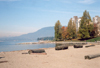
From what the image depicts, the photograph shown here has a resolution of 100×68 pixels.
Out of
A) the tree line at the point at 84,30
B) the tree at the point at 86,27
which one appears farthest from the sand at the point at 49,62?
the tree line at the point at 84,30

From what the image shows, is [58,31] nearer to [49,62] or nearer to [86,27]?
[86,27]

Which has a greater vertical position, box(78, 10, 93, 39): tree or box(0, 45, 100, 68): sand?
box(78, 10, 93, 39): tree

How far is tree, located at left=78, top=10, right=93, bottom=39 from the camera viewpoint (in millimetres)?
80156

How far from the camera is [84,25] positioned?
82.5 meters

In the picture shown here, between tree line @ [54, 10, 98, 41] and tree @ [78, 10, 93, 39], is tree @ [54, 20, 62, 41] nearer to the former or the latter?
tree line @ [54, 10, 98, 41]

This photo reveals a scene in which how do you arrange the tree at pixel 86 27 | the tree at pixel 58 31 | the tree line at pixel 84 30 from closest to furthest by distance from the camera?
the tree at pixel 86 27
the tree line at pixel 84 30
the tree at pixel 58 31

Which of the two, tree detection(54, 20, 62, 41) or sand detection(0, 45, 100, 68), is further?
tree detection(54, 20, 62, 41)

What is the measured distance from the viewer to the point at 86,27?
3204 inches

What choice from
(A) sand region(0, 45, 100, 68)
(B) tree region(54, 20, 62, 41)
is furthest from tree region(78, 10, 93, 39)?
(A) sand region(0, 45, 100, 68)

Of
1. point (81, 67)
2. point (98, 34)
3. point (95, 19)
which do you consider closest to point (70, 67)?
point (81, 67)

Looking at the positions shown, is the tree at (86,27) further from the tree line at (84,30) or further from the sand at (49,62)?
the sand at (49,62)

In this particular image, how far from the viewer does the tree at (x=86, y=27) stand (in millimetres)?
80156

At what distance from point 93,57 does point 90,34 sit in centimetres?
7334

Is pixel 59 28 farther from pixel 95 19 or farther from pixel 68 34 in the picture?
pixel 95 19
